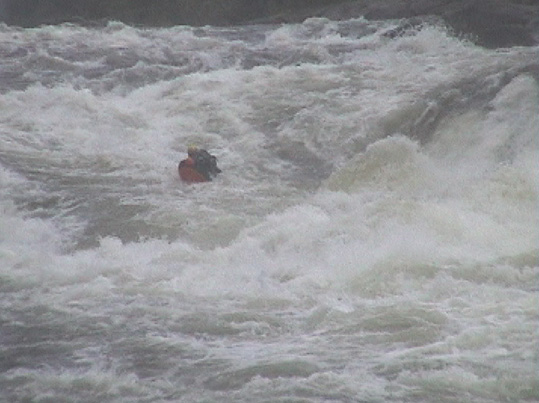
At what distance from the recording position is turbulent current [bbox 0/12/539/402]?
589 centimetres

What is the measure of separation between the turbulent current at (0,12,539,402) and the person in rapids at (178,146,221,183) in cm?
16

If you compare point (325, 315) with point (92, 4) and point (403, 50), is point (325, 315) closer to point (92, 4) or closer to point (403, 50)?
point (403, 50)

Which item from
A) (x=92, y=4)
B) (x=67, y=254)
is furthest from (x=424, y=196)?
(x=92, y=4)

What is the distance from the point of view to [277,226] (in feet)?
27.5

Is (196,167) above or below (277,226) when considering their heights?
above

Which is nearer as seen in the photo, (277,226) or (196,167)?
(277,226)

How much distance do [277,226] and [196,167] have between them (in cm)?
165

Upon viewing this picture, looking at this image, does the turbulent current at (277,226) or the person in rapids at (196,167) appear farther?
the person in rapids at (196,167)

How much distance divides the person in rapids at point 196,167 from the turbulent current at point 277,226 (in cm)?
16

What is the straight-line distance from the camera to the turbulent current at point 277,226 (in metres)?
5.89

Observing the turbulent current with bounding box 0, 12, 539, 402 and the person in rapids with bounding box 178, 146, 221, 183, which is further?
the person in rapids with bounding box 178, 146, 221, 183

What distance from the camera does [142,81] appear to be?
532 inches

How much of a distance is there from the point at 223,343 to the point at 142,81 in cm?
781

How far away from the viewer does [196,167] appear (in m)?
9.73
